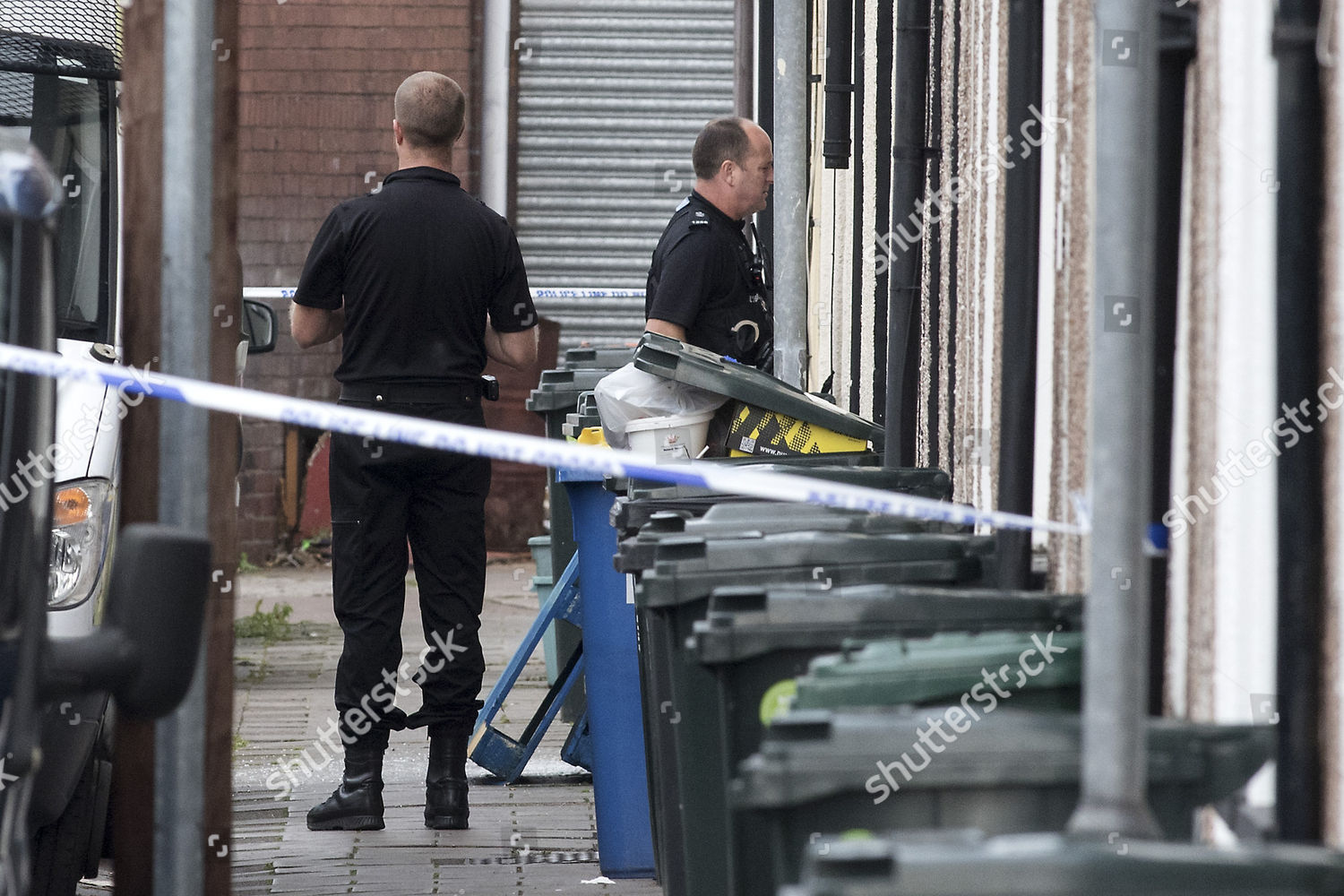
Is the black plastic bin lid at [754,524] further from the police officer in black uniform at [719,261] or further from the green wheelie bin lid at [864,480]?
the police officer in black uniform at [719,261]

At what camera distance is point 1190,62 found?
3180mm

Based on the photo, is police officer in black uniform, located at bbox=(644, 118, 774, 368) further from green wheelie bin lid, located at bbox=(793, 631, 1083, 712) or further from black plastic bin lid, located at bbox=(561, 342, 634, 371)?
green wheelie bin lid, located at bbox=(793, 631, 1083, 712)

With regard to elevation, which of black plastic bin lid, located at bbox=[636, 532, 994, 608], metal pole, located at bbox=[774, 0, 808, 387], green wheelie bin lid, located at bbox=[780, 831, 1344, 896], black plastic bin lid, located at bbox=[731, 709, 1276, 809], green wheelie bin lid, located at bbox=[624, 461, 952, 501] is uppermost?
metal pole, located at bbox=[774, 0, 808, 387]

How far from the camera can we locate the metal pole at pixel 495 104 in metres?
13.1

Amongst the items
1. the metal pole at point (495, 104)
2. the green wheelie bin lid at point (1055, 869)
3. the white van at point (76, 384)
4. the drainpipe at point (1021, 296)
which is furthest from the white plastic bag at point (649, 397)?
the metal pole at point (495, 104)

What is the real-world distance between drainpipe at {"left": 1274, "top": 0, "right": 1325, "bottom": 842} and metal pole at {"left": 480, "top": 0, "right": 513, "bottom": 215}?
10.7 m

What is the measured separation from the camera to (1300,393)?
8.79 ft

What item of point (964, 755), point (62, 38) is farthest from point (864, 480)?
point (62, 38)

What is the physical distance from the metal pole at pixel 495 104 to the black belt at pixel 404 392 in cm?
766

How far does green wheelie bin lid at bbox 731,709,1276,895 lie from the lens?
2322mm

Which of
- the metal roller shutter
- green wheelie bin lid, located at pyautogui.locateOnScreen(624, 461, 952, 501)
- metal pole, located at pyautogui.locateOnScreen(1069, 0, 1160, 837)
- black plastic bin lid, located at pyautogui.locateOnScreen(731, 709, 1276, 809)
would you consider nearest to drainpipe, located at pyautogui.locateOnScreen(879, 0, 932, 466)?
green wheelie bin lid, located at pyautogui.locateOnScreen(624, 461, 952, 501)

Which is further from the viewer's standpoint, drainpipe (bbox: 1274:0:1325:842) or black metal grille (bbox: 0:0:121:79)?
black metal grille (bbox: 0:0:121:79)

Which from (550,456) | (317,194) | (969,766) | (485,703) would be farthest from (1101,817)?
(317,194)

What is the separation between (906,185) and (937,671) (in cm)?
357
